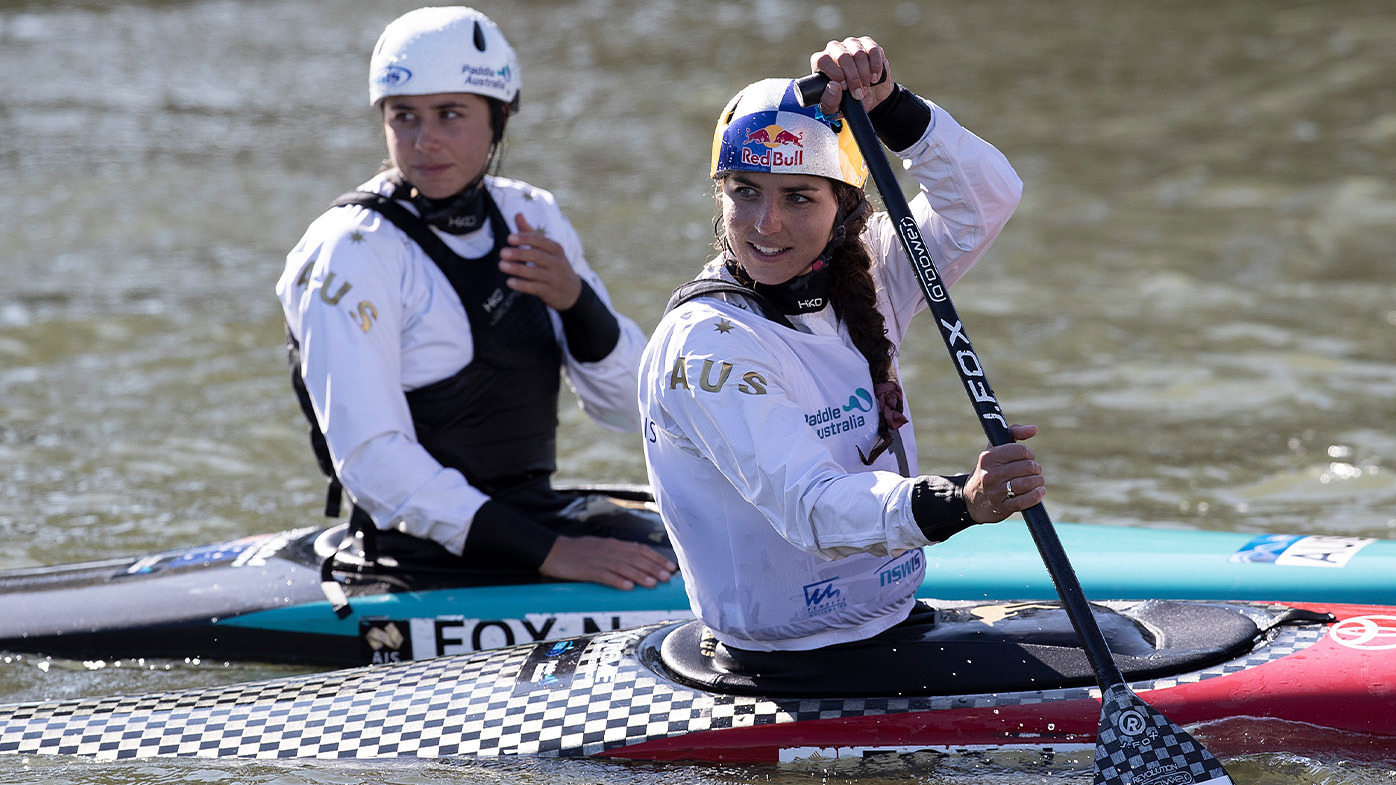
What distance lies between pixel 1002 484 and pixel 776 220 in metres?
0.68

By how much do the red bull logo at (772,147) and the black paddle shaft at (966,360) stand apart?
96 millimetres

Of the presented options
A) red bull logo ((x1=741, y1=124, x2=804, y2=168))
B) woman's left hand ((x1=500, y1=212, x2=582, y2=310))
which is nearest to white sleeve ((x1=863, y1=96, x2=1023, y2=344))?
red bull logo ((x1=741, y1=124, x2=804, y2=168))

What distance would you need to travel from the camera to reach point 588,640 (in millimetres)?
3490

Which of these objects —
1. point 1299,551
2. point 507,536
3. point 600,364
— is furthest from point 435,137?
point 1299,551

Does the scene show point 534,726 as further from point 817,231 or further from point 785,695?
point 817,231

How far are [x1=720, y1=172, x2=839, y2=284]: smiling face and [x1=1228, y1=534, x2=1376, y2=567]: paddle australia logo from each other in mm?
1731

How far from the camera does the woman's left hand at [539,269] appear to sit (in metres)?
4.10

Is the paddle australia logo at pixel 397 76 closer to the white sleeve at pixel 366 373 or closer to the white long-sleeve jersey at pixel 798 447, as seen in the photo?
the white sleeve at pixel 366 373

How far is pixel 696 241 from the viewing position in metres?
9.91

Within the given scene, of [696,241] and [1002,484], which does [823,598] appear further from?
[696,241]

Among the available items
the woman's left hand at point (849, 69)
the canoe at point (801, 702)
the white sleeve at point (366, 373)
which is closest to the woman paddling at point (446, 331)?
the white sleeve at point (366, 373)

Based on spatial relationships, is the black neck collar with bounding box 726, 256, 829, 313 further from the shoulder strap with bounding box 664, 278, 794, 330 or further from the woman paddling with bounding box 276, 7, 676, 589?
the woman paddling with bounding box 276, 7, 676, 589

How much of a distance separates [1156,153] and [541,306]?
8389 millimetres

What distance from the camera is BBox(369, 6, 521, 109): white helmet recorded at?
4.02 metres
